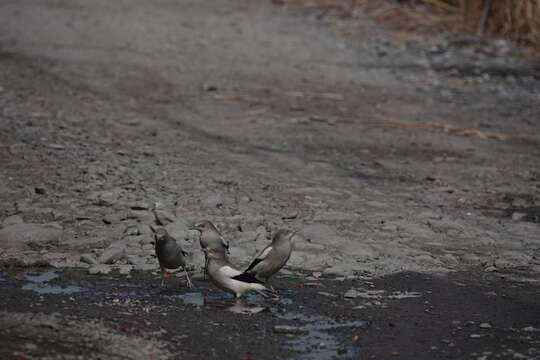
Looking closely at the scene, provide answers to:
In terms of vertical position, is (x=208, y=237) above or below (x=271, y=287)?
above

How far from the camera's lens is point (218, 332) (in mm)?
4594

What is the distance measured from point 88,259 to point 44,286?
465 mm

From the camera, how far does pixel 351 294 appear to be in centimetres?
523

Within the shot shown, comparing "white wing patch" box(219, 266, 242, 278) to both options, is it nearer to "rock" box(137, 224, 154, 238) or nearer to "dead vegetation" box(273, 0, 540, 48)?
"rock" box(137, 224, 154, 238)

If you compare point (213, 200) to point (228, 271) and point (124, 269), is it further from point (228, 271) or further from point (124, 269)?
point (228, 271)

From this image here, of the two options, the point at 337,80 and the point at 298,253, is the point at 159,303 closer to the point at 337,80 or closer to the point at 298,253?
the point at 298,253

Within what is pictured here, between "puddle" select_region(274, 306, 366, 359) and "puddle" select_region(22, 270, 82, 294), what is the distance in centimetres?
121

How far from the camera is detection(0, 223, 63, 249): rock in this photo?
5773mm

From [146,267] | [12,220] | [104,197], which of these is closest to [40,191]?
[104,197]

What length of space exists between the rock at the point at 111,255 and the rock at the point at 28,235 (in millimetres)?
469

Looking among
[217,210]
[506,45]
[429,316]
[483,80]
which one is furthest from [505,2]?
[429,316]

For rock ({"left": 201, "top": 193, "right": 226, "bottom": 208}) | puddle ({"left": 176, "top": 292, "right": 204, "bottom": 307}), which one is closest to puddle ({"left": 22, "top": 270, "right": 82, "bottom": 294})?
puddle ({"left": 176, "top": 292, "right": 204, "bottom": 307})

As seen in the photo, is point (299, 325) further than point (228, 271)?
No

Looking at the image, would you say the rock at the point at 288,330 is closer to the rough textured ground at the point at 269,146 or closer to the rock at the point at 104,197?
the rough textured ground at the point at 269,146
